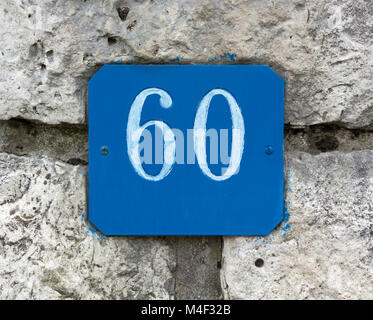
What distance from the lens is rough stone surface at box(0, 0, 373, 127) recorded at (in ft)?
2.36

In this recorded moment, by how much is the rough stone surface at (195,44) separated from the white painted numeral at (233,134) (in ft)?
0.24

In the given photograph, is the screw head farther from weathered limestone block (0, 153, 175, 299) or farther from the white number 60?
weathered limestone block (0, 153, 175, 299)

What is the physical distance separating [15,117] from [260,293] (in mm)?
569

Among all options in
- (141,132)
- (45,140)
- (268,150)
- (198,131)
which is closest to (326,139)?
(268,150)

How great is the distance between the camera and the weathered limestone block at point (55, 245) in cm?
75

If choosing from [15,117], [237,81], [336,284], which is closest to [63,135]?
[15,117]

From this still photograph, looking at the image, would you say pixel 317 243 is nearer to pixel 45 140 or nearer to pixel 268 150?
pixel 268 150

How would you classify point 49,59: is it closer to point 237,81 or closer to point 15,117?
point 15,117

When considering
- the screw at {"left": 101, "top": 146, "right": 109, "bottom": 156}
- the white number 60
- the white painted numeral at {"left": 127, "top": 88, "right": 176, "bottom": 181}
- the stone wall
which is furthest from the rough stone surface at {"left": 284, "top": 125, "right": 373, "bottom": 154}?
the screw at {"left": 101, "top": 146, "right": 109, "bottom": 156}

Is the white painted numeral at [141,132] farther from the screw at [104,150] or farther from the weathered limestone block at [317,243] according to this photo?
the weathered limestone block at [317,243]

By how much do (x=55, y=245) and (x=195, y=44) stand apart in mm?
458

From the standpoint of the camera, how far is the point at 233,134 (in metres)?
0.74

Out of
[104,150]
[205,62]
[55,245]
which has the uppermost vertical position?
[205,62]

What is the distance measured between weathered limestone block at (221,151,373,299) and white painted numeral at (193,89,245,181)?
108 millimetres
